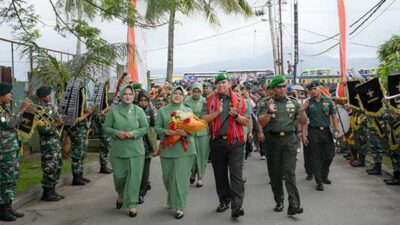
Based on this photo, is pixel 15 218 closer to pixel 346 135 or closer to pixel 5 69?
pixel 5 69

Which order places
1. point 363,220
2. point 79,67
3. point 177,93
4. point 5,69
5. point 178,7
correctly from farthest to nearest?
point 5,69 < point 178,7 < point 79,67 < point 177,93 < point 363,220

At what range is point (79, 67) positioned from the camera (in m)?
7.68

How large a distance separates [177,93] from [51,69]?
6.29 feet

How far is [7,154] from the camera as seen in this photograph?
259 inches

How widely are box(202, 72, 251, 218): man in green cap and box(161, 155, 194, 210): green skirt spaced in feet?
1.32

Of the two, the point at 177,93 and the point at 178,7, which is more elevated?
the point at 178,7

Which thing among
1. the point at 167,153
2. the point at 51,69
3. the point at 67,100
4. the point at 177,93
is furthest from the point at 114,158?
the point at 67,100

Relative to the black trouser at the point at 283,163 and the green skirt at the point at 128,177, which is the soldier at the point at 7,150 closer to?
the green skirt at the point at 128,177

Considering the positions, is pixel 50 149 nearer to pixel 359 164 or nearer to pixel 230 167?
pixel 230 167

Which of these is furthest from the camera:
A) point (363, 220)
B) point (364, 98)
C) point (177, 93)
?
point (364, 98)

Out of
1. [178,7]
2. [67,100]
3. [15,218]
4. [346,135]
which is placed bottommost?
[15,218]

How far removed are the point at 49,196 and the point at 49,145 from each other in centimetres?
85

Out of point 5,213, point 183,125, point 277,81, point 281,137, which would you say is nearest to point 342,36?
point 277,81

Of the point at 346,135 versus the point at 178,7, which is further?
the point at 346,135
